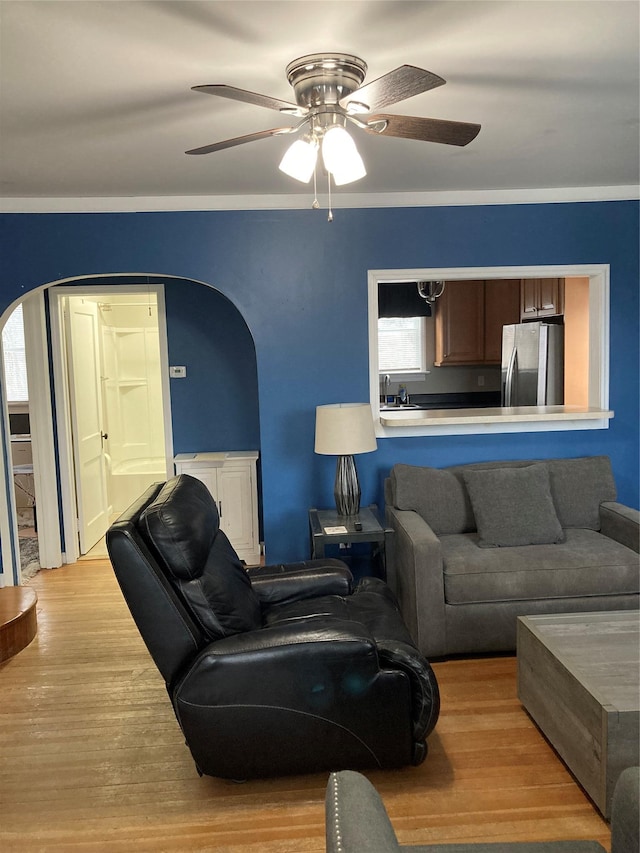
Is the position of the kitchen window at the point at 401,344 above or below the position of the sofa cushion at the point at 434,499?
above

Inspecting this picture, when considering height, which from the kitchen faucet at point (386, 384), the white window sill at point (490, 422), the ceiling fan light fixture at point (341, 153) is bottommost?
the white window sill at point (490, 422)

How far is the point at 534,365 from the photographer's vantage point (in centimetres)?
533

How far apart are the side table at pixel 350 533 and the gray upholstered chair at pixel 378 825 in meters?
2.08

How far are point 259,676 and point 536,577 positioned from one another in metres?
1.65

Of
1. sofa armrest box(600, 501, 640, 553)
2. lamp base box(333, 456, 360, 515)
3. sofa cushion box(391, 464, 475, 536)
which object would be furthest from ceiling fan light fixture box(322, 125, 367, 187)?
sofa armrest box(600, 501, 640, 553)

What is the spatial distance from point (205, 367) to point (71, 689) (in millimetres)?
2741

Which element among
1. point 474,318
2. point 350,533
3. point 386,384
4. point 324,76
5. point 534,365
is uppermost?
point 324,76

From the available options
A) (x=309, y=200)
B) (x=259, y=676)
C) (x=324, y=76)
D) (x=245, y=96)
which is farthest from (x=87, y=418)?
(x=245, y=96)

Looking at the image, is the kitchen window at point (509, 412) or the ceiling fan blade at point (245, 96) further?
the kitchen window at point (509, 412)

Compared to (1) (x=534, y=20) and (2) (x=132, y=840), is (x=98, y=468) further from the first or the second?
(1) (x=534, y=20)

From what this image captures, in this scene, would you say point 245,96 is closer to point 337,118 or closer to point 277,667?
point 337,118

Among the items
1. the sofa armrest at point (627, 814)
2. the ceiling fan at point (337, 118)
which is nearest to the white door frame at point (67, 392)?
the ceiling fan at point (337, 118)

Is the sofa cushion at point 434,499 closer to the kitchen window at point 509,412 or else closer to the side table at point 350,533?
the side table at point 350,533

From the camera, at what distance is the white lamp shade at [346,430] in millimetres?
3770
